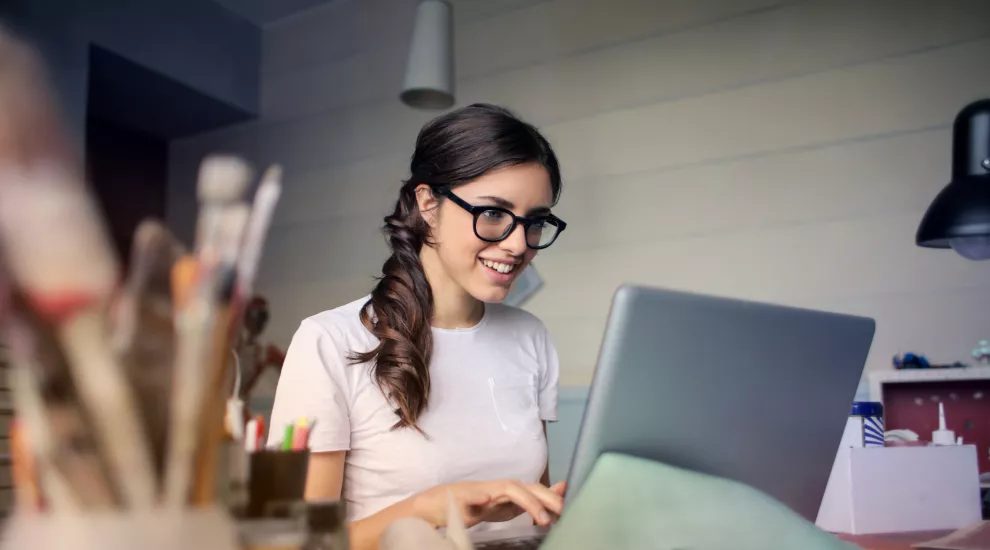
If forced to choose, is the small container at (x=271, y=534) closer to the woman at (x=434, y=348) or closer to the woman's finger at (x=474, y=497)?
the woman's finger at (x=474, y=497)

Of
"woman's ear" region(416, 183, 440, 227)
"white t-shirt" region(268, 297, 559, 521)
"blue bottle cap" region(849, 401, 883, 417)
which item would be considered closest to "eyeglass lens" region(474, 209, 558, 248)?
"woman's ear" region(416, 183, 440, 227)

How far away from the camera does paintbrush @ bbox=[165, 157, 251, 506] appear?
0.35 m

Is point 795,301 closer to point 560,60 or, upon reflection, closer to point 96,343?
point 560,60

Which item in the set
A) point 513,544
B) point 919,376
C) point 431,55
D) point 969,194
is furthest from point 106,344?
point 431,55

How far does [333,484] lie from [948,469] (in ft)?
3.10

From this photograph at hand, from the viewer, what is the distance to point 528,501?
747mm

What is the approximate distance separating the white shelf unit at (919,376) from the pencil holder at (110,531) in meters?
2.07

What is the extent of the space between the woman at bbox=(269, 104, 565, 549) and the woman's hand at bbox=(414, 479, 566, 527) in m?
0.36

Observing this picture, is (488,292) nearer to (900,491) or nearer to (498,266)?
(498,266)

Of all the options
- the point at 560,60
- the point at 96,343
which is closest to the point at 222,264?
the point at 96,343

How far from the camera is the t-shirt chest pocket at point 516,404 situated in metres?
1.39

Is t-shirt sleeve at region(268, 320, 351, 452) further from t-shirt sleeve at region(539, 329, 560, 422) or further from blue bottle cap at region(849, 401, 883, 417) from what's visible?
blue bottle cap at region(849, 401, 883, 417)

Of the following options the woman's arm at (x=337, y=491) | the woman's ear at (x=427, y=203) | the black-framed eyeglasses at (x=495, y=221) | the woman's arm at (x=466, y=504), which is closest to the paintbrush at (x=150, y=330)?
the woman's arm at (x=466, y=504)

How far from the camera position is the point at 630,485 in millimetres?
610
